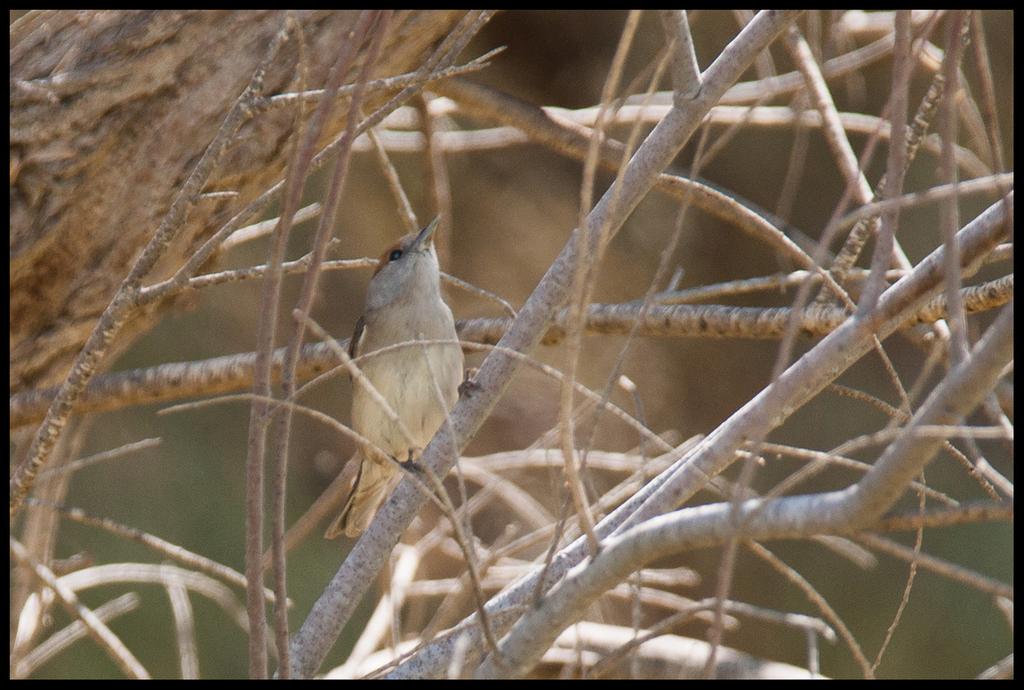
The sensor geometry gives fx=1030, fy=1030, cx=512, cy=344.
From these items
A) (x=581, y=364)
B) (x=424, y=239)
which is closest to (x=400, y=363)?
(x=424, y=239)

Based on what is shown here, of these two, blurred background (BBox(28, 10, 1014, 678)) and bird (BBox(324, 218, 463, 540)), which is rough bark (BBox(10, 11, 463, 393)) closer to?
bird (BBox(324, 218, 463, 540))

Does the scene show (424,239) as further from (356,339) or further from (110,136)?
(110,136)

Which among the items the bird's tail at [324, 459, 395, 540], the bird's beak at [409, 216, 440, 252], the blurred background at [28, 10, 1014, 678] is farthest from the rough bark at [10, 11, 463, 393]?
the blurred background at [28, 10, 1014, 678]

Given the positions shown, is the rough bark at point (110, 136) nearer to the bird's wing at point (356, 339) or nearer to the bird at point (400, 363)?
the bird at point (400, 363)

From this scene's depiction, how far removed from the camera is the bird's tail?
13.4 ft

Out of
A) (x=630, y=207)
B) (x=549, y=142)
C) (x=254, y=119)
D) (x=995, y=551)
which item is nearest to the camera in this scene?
(x=630, y=207)

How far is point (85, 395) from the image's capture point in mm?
2916

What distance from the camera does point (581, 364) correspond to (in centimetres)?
605

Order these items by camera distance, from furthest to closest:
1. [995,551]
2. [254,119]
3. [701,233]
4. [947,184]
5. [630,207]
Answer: [701,233] → [995,551] → [254,119] → [630,207] → [947,184]

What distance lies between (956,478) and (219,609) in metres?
4.08

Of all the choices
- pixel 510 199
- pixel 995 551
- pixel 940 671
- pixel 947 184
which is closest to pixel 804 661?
pixel 940 671

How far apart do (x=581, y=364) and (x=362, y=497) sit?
7.09 ft

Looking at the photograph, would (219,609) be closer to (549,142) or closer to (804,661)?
(804,661)

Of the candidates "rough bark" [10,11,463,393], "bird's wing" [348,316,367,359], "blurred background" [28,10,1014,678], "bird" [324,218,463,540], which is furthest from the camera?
"blurred background" [28,10,1014,678]
